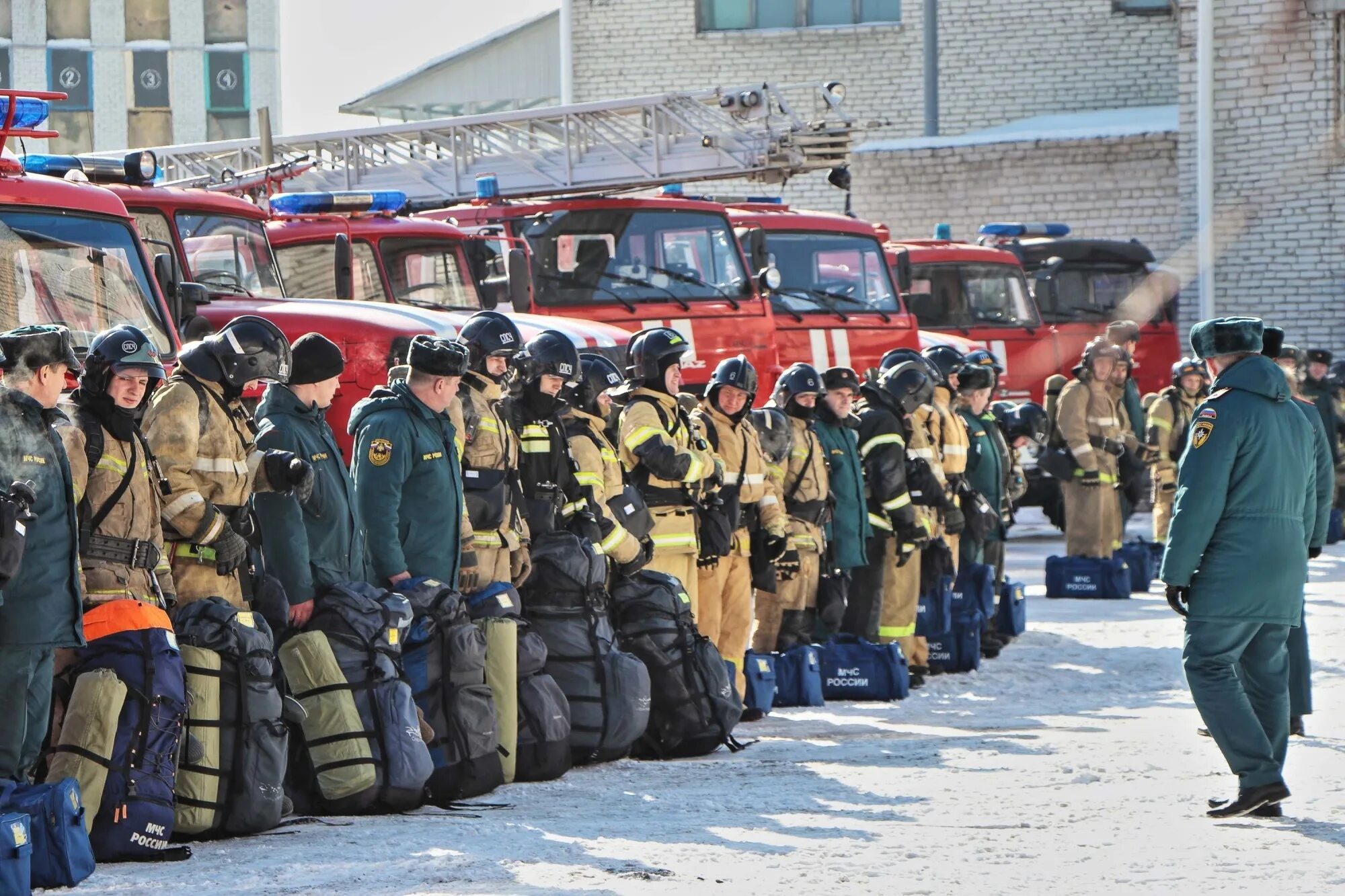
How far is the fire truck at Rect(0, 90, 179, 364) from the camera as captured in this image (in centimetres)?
923

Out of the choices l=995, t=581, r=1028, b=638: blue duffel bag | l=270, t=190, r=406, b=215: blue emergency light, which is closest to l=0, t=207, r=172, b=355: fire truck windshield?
l=270, t=190, r=406, b=215: blue emergency light

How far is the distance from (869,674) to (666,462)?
2.07 m

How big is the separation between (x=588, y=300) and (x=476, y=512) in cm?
605

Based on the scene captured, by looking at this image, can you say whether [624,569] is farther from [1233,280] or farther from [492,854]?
[1233,280]

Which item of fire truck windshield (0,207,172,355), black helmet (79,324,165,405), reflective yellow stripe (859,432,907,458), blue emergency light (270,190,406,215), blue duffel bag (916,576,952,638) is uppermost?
blue emergency light (270,190,406,215)

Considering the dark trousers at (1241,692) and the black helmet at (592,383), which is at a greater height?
the black helmet at (592,383)

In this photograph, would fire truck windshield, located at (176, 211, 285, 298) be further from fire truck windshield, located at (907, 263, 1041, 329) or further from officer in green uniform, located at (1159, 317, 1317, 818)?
fire truck windshield, located at (907, 263, 1041, 329)

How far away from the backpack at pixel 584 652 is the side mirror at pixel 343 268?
4497mm

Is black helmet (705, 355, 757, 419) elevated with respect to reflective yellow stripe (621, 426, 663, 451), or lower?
elevated

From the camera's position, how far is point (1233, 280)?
1052 inches

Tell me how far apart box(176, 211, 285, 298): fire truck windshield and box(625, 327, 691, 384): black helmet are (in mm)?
2960

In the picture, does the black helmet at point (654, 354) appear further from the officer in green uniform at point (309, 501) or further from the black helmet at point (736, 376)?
the officer in green uniform at point (309, 501)

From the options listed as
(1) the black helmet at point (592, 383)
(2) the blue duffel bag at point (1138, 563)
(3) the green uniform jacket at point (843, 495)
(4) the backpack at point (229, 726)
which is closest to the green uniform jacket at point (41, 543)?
(4) the backpack at point (229, 726)

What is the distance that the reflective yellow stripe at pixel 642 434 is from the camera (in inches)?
388
